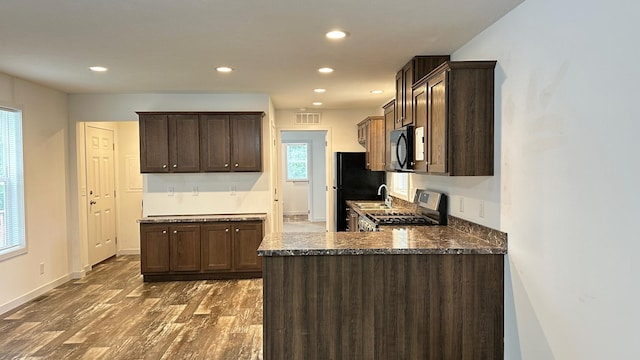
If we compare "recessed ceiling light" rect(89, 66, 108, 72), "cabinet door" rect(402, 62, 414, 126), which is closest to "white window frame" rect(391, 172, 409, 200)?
"cabinet door" rect(402, 62, 414, 126)

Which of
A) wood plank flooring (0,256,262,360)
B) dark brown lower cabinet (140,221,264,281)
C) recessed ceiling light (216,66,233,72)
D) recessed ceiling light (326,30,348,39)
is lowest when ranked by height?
wood plank flooring (0,256,262,360)

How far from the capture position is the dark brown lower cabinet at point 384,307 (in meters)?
2.63

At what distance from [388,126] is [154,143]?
2965 millimetres

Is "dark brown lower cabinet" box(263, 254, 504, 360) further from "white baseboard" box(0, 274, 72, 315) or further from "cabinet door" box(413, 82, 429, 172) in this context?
"white baseboard" box(0, 274, 72, 315)

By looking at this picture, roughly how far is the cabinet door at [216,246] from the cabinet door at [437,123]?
3.09 m

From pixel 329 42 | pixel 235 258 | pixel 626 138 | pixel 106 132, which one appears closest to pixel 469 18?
pixel 329 42

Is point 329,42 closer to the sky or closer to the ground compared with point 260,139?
closer to the sky

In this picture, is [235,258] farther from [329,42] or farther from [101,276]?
[329,42]

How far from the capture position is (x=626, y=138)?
65.1 inches

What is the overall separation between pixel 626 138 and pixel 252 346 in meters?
2.91

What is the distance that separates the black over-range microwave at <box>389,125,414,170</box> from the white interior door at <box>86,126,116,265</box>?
4.54 metres

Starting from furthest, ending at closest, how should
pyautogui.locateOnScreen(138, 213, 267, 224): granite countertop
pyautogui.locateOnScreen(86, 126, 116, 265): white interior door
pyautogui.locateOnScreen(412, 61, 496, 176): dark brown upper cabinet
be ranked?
pyautogui.locateOnScreen(86, 126, 116, 265): white interior door, pyautogui.locateOnScreen(138, 213, 267, 224): granite countertop, pyautogui.locateOnScreen(412, 61, 496, 176): dark brown upper cabinet

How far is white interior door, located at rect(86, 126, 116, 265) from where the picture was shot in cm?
615

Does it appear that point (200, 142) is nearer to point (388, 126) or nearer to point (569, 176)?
point (388, 126)
